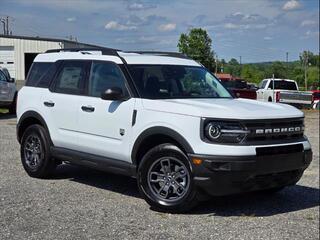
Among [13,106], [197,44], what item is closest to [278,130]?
[13,106]

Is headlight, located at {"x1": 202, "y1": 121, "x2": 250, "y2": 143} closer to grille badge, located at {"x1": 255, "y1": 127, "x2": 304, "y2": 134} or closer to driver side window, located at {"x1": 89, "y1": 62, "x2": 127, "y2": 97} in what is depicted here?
grille badge, located at {"x1": 255, "y1": 127, "x2": 304, "y2": 134}

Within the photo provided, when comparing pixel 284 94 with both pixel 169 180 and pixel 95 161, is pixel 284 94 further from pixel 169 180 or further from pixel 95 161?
pixel 169 180

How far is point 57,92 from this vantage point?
7.78 meters

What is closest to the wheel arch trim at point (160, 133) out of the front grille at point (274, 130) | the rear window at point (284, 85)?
the front grille at point (274, 130)

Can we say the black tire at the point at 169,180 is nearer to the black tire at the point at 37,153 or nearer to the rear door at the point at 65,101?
the rear door at the point at 65,101

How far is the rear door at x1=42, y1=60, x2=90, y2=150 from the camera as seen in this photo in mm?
7422

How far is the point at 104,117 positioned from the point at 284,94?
19944mm

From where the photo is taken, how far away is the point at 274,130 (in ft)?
20.5

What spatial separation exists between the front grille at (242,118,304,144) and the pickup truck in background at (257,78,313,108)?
19.3 m

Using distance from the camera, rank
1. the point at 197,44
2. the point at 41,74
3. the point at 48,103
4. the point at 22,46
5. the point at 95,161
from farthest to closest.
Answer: the point at 197,44
the point at 22,46
the point at 41,74
the point at 48,103
the point at 95,161

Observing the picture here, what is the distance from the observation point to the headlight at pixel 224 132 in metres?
5.93

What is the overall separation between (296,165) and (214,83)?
1.91 meters

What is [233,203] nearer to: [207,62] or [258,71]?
[207,62]

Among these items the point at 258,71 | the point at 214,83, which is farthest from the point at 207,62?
the point at 258,71
